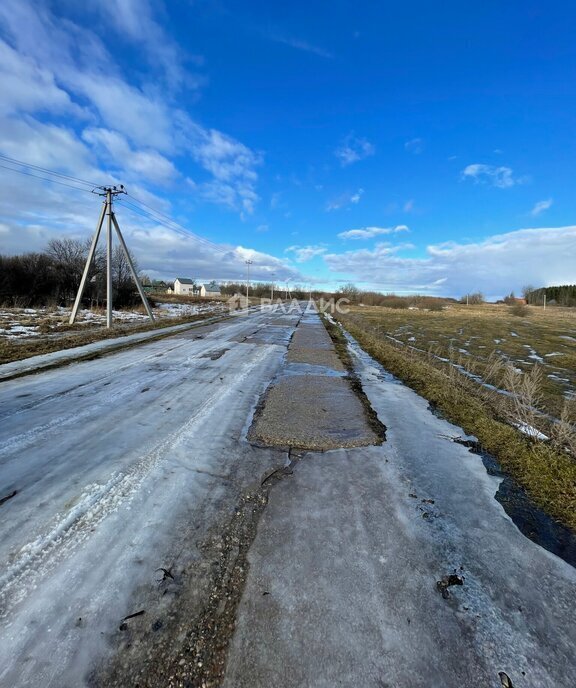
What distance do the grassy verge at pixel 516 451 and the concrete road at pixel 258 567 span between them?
0.47 metres

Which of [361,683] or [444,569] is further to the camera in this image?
[444,569]

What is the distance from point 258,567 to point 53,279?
32.6 m

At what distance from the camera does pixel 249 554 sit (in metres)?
2.33

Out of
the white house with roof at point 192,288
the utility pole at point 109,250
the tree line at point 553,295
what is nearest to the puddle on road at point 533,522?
the utility pole at point 109,250

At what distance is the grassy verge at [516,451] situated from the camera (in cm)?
331

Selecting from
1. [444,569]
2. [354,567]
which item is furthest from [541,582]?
[354,567]

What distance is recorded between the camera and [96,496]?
2926 mm

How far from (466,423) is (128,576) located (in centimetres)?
488

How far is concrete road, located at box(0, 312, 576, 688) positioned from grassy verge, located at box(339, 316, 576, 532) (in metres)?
0.47

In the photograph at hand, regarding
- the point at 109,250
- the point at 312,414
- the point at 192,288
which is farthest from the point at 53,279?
the point at 192,288

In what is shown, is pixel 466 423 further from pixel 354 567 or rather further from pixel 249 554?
pixel 249 554

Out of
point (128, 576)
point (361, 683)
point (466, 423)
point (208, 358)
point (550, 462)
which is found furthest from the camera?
point (208, 358)

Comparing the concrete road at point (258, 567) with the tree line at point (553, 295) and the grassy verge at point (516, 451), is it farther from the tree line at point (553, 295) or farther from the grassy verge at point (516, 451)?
the tree line at point (553, 295)

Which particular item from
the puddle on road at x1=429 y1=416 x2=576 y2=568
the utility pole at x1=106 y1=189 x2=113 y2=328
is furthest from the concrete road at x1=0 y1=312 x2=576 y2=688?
the utility pole at x1=106 y1=189 x2=113 y2=328
